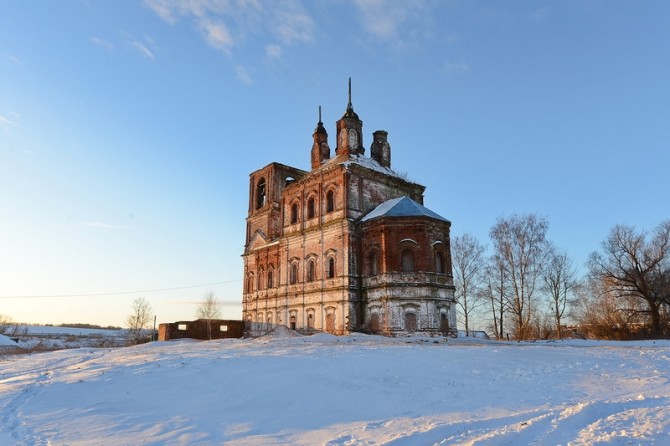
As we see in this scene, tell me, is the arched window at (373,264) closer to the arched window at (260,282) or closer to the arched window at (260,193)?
the arched window at (260,282)

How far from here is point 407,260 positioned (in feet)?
87.7

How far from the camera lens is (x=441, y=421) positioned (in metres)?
7.40

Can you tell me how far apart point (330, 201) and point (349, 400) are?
22.0 metres

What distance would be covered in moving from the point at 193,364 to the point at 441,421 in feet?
27.2

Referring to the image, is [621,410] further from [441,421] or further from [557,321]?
[557,321]

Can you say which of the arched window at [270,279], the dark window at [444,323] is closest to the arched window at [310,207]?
the arched window at [270,279]

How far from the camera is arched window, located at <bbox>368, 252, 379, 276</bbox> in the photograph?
2756cm

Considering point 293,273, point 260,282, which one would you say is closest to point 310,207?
point 293,273

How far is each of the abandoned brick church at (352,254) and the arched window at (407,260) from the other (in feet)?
0.19

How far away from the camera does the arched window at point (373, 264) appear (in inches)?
1085

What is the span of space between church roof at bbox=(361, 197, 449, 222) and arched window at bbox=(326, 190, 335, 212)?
254cm

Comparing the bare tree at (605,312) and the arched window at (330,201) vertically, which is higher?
the arched window at (330,201)

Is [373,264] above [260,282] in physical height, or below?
above

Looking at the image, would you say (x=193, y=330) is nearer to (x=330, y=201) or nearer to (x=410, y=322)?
(x=330, y=201)
